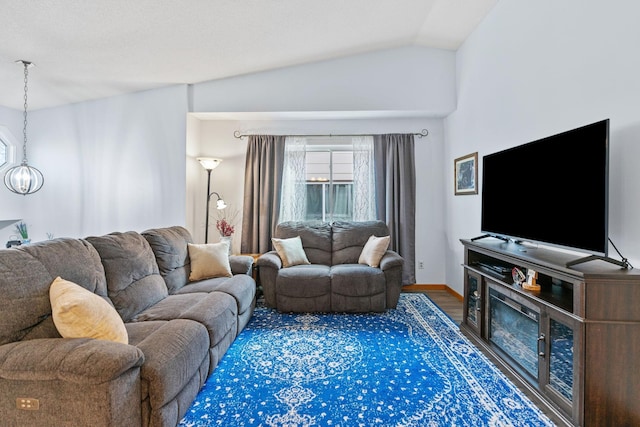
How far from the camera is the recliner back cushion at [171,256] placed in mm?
2842

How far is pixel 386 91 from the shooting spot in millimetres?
4203

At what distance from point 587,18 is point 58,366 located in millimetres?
3524

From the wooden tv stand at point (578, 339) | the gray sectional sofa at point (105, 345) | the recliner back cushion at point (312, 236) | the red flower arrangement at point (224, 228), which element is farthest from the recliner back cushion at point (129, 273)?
the wooden tv stand at point (578, 339)

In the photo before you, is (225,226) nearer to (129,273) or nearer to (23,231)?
(129,273)

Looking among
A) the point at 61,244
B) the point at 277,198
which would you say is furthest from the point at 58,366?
the point at 277,198

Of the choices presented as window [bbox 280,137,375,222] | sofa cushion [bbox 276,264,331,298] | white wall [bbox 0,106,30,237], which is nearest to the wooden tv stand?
sofa cushion [bbox 276,264,331,298]

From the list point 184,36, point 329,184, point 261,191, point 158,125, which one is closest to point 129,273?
point 184,36

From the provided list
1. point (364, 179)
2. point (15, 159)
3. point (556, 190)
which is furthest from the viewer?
point (364, 179)

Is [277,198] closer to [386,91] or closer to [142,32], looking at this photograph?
[386,91]

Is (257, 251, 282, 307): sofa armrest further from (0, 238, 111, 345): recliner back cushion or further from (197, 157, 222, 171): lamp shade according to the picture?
(0, 238, 111, 345): recliner back cushion

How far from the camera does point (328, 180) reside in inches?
187

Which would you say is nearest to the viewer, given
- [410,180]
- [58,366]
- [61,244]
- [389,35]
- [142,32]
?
[58,366]

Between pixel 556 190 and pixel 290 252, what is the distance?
2690 mm

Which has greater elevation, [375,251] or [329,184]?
[329,184]
